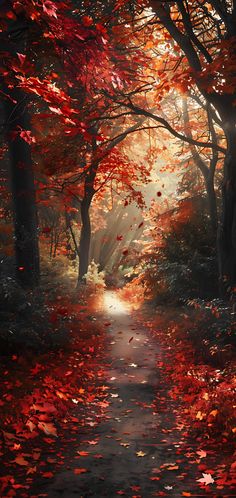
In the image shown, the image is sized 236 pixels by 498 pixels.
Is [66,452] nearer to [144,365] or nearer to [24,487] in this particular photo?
[24,487]

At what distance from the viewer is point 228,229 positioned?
443 inches

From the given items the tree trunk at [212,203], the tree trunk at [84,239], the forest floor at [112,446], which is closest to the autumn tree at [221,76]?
the forest floor at [112,446]

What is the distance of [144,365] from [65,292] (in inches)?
277

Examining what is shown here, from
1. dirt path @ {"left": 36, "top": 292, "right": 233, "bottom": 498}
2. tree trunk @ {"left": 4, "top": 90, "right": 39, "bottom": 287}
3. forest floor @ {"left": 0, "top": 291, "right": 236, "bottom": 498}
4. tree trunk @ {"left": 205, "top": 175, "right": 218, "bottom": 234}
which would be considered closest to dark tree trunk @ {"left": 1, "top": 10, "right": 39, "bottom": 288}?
tree trunk @ {"left": 4, "top": 90, "right": 39, "bottom": 287}

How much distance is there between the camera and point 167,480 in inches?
183

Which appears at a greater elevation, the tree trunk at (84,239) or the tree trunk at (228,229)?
the tree trunk at (84,239)

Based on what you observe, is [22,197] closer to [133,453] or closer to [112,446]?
[112,446]

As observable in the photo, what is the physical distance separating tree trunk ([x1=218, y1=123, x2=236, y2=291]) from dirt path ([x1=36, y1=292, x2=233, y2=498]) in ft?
11.0

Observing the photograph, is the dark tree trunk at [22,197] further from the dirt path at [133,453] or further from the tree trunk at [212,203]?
the tree trunk at [212,203]

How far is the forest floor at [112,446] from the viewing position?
14.5 feet

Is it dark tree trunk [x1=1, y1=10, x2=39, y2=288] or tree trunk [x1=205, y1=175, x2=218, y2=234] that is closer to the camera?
dark tree trunk [x1=1, y1=10, x2=39, y2=288]

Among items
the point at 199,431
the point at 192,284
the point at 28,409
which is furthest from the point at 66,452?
the point at 192,284

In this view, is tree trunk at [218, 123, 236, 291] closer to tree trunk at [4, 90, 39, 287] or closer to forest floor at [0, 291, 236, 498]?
forest floor at [0, 291, 236, 498]

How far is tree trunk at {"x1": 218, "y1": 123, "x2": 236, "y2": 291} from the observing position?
10.8 meters
